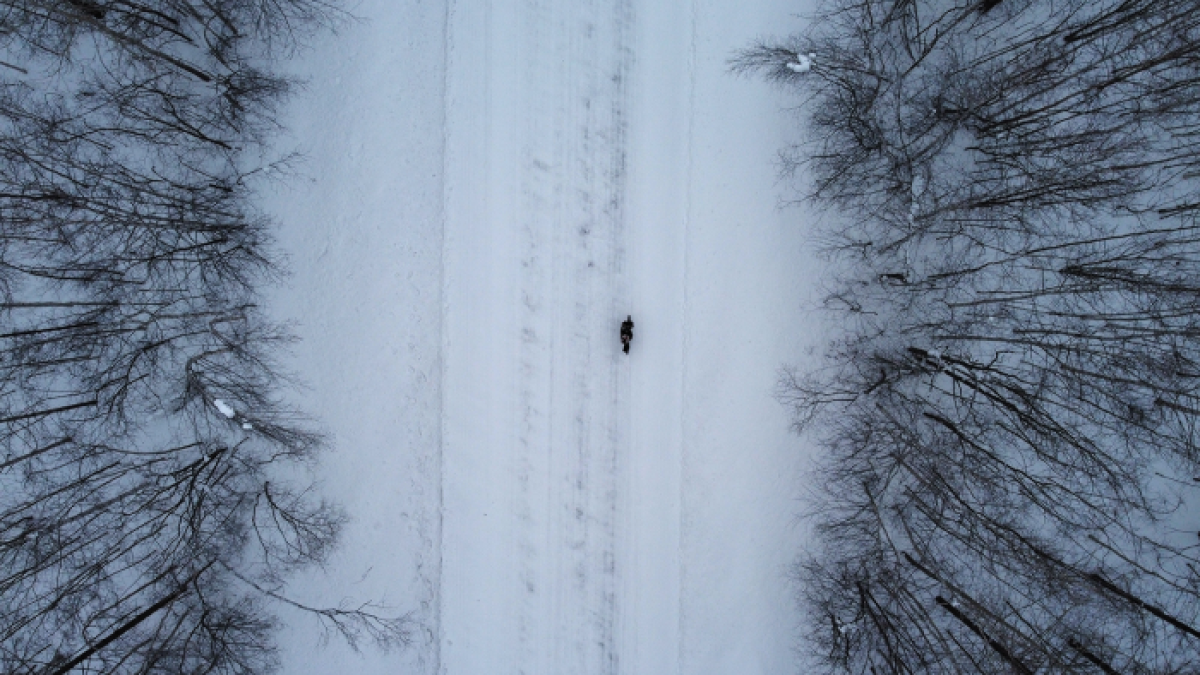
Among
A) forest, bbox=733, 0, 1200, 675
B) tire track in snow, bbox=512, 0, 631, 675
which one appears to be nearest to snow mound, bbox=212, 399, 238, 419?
tire track in snow, bbox=512, 0, 631, 675

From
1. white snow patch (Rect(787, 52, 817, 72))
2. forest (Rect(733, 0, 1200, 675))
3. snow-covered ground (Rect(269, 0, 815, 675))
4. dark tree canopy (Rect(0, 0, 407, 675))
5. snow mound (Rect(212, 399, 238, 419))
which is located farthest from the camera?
snow-covered ground (Rect(269, 0, 815, 675))

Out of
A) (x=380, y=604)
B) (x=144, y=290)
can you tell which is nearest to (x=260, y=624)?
(x=380, y=604)

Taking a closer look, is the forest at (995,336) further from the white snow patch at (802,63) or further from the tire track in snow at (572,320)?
the tire track in snow at (572,320)

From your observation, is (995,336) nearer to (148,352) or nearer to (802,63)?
(802,63)

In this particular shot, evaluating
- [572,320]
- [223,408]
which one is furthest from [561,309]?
[223,408]

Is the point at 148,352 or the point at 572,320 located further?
the point at 572,320

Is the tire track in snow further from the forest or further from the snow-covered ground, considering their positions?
the forest

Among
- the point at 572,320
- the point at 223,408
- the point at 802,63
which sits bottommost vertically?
the point at 223,408

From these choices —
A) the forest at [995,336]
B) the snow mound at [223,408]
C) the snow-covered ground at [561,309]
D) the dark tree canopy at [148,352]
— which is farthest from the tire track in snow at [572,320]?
the snow mound at [223,408]
